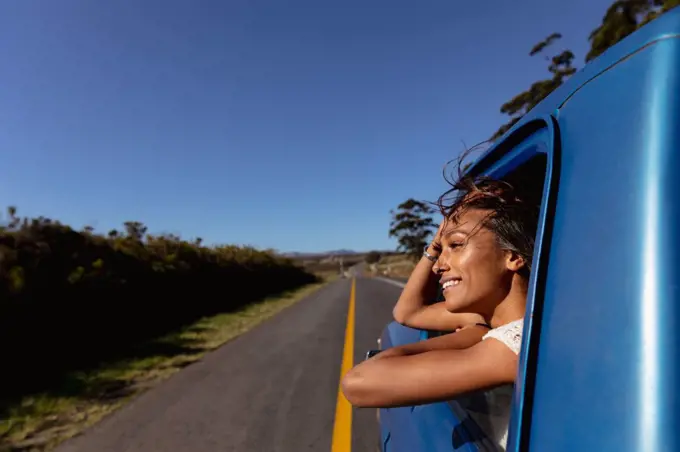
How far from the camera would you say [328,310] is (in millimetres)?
14328

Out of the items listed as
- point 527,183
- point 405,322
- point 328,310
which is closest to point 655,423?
point 527,183

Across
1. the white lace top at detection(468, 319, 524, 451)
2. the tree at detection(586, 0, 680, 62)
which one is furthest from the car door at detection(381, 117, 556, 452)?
the tree at detection(586, 0, 680, 62)

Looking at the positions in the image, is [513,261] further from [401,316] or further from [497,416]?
[401,316]

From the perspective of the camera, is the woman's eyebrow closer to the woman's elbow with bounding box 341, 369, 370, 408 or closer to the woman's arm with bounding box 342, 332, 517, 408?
the woman's arm with bounding box 342, 332, 517, 408

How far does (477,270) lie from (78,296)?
822cm

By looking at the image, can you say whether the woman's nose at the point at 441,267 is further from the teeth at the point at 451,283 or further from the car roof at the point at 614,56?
the car roof at the point at 614,56

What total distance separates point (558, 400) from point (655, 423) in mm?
187

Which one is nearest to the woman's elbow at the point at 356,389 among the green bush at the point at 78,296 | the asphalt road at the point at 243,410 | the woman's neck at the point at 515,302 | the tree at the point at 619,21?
the woman's neck at the point at 515,302

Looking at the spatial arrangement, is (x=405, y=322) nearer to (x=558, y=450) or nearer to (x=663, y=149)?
(x=558, y=450)

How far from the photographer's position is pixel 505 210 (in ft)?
4.78

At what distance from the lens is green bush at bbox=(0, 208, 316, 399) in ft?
20.5

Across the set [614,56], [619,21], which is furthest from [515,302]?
[619,21]

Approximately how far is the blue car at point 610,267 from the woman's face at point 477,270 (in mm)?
420

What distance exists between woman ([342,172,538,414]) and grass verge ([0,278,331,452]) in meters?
4.08
